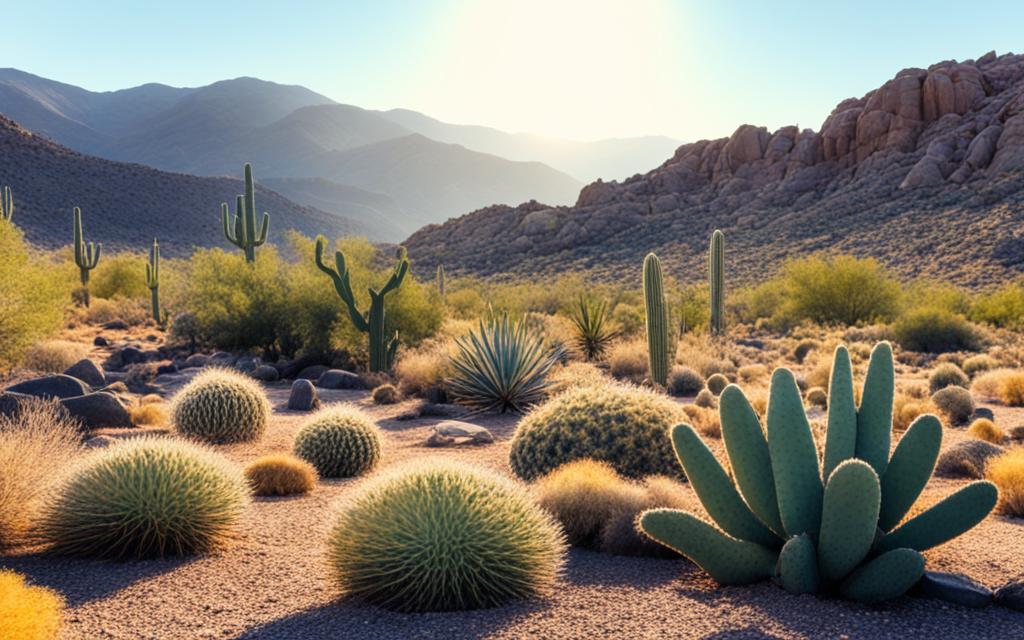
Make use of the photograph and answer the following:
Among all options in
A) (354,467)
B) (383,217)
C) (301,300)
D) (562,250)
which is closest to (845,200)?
(562,250)

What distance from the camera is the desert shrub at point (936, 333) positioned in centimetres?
2428

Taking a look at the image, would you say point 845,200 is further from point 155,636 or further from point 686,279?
point 155,636

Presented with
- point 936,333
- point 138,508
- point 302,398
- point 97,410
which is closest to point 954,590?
point 138,508

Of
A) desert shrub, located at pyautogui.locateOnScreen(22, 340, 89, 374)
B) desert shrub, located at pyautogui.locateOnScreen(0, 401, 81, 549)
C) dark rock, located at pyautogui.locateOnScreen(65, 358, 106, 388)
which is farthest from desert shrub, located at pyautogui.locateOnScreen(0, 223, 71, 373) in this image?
desert shrub, located at pyautogui.locateOnScreen(0, 401, 81, 549)

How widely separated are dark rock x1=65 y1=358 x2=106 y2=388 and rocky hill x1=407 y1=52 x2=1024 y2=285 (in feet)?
117

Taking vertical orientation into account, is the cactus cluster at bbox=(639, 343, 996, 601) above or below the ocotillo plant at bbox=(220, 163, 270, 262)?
below

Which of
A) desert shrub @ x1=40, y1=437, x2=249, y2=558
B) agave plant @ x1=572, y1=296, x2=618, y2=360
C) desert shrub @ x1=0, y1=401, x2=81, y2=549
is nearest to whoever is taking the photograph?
desert shrub @ x1=40, y1=437, x2=249, y2=558

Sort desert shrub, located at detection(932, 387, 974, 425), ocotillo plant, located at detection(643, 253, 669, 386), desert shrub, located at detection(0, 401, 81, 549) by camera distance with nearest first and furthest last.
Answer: desert shrub, located at detection(0, 401, 81, 549), desert shrub, located at detection(932, 387, 974, 425), ocotillo plant, located at detection(643, 253, 669, 386)

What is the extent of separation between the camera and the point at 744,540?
575 centimetres

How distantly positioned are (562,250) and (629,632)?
58.1 m

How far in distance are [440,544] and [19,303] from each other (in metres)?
15.6

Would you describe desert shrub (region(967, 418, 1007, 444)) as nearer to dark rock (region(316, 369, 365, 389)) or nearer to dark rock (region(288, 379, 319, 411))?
dark rock (region(288, 379, 319, 411))

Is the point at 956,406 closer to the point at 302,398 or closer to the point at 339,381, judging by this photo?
the point at 302,398

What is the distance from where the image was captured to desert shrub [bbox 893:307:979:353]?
2428 cm
